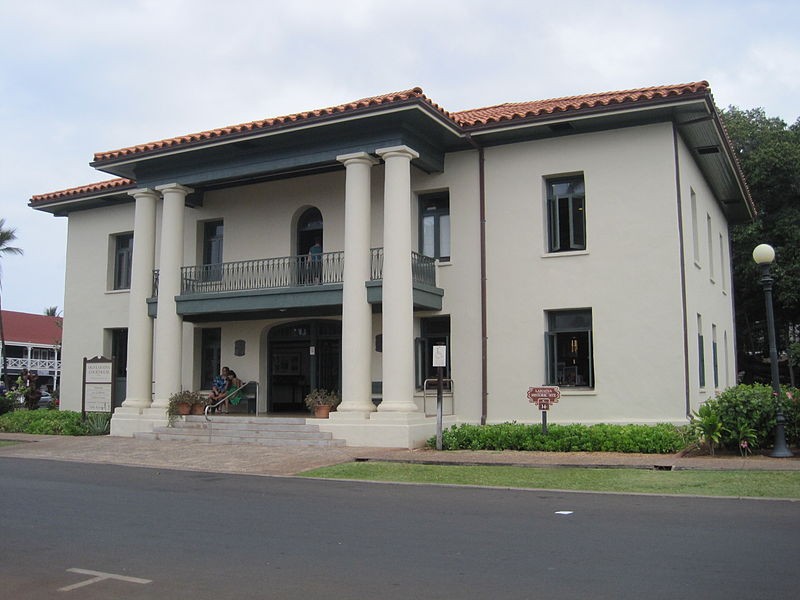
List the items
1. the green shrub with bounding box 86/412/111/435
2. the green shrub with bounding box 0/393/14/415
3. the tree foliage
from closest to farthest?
the green shrub with bounding box 86/412/111/435, the green shrub with bounding box 0/393/14/415, the tree foliage

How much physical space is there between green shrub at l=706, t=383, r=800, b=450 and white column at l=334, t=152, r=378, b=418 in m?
7.32

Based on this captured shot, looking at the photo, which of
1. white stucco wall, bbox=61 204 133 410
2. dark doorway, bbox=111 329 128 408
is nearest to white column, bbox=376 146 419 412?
white stucco wall, bbox=61 204 133 410

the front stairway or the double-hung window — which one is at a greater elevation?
the double-hung window

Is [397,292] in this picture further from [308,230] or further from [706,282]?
[706,282]

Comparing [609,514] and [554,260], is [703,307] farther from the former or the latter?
[609,514]

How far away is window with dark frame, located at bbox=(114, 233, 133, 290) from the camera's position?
85.1ft

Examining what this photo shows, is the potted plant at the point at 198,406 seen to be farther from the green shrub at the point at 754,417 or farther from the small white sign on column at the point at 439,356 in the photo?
the green shrub at the point at 754,417

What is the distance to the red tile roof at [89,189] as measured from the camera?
24359 millimetres

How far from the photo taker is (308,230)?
22.3 metres

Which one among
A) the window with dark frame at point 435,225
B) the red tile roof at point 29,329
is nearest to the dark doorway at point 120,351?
the window with dark frame at point 435,225

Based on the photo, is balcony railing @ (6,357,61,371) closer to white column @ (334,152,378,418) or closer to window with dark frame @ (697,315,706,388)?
white column @ (334,152,378,418)

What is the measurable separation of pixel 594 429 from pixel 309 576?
11.2 m

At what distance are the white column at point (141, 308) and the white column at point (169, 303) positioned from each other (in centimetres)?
74

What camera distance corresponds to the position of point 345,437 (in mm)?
17906
